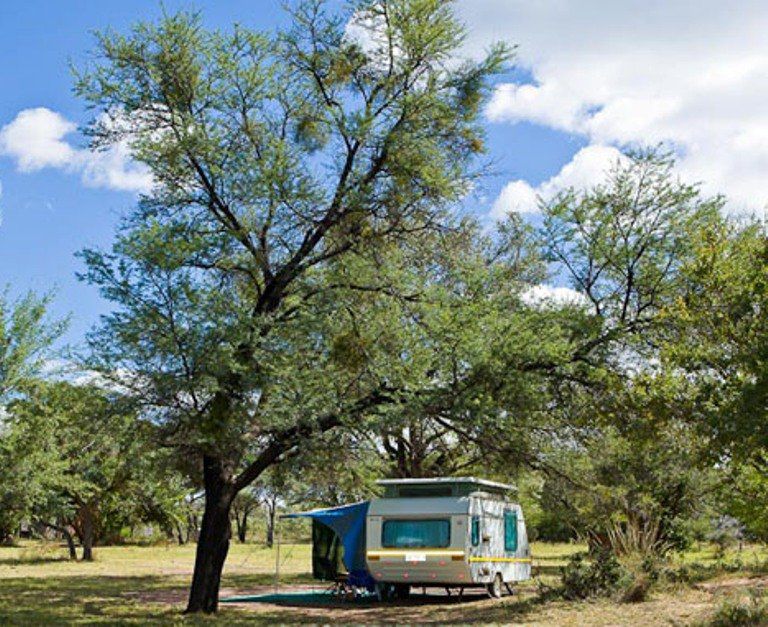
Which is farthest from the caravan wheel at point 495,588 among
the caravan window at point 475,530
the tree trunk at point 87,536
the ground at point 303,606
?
the tree trunk at point 87,536

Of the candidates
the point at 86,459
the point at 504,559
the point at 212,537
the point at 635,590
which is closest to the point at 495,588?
the point at 504,559

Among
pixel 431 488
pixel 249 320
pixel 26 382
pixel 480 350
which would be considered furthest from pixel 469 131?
pixel 26 382

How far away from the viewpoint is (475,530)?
19312 millimetres

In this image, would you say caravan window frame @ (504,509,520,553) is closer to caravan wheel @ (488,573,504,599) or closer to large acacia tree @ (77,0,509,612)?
caravan wheel @ (488,573,504,599)

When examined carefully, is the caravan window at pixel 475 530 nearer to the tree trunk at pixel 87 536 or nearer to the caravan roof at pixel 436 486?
the caravan roof at pixel 436 486

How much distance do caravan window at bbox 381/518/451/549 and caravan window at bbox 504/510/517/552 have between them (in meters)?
2.51

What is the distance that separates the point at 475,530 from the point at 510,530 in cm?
239

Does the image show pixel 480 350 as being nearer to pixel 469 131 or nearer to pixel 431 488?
pixel 469 131

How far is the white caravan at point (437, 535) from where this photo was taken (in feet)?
62.2

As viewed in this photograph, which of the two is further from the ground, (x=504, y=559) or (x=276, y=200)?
(x=276, y=200)

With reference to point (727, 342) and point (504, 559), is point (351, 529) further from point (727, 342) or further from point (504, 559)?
point (727, 342)

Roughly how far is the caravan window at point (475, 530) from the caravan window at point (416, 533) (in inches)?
21.3

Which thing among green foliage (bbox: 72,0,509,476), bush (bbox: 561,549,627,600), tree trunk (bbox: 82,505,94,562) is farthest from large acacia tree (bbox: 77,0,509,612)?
tree trunk (bbox: 82,505,94,562)

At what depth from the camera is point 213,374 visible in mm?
14180
